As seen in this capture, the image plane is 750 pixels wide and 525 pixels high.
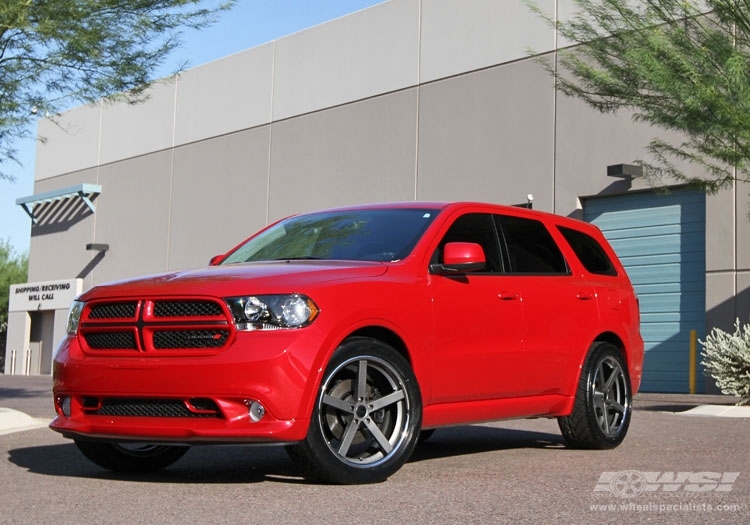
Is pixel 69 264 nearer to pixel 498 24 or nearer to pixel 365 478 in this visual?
pixel 498 24

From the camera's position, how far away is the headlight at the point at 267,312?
625 cm

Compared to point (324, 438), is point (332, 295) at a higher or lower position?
higher

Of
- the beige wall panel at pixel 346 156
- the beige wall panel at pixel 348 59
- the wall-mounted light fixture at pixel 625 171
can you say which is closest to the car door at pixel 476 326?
the wall-mounted light fixture at pixel 625 171

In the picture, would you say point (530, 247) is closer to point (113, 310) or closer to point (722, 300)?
point (113, 310)

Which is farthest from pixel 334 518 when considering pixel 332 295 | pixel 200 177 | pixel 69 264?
pixel 69 264

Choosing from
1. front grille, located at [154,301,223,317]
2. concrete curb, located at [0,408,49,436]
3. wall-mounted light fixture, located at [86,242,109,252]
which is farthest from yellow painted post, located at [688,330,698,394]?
wall-mounted light fixture, located at [86,242,109,252]

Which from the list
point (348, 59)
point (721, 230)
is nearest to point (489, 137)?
point (348, 59)

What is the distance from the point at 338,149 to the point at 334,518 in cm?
2621

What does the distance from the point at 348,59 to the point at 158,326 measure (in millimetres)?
25262

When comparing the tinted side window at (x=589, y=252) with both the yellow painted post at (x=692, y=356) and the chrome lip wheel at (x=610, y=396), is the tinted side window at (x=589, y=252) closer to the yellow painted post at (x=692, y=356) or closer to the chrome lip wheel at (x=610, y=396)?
the chrome lip wheel at (x=610, y=396)

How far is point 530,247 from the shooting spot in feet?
28.1

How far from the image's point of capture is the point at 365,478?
639 centimetres

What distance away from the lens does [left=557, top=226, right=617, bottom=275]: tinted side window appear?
9188mm

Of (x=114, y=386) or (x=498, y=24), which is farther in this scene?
(x=498, y=24)
